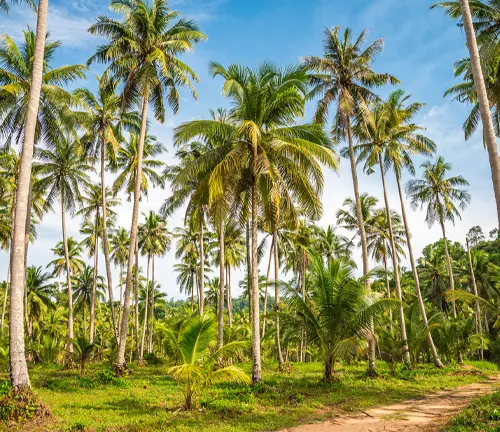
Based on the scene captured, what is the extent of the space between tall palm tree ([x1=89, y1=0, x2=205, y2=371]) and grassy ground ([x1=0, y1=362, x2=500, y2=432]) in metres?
3.16

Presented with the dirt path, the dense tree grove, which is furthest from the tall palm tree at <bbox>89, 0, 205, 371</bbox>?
the dirt path

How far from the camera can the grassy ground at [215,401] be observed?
8828 mm

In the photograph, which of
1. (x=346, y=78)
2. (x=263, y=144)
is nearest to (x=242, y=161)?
(x=263, y=144)

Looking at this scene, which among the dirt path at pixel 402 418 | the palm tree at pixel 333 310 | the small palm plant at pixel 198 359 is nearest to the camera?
the dirt path at pixel 402 418

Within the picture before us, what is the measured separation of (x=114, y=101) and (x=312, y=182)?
12.9m

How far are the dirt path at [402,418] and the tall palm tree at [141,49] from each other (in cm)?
1031

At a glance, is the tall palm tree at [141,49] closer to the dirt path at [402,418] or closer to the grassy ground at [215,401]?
the grassy ground at [215,401]

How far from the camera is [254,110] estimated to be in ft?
47.2

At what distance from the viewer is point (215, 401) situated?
1098 centimetres

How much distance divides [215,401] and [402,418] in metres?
4.92

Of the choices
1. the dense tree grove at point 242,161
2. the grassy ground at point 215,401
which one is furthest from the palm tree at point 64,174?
the grassy ground at point 215,401

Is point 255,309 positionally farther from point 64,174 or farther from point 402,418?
point 64,174

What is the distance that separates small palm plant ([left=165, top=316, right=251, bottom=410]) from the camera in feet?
31.4

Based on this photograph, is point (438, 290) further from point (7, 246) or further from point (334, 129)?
point (7, 246)
